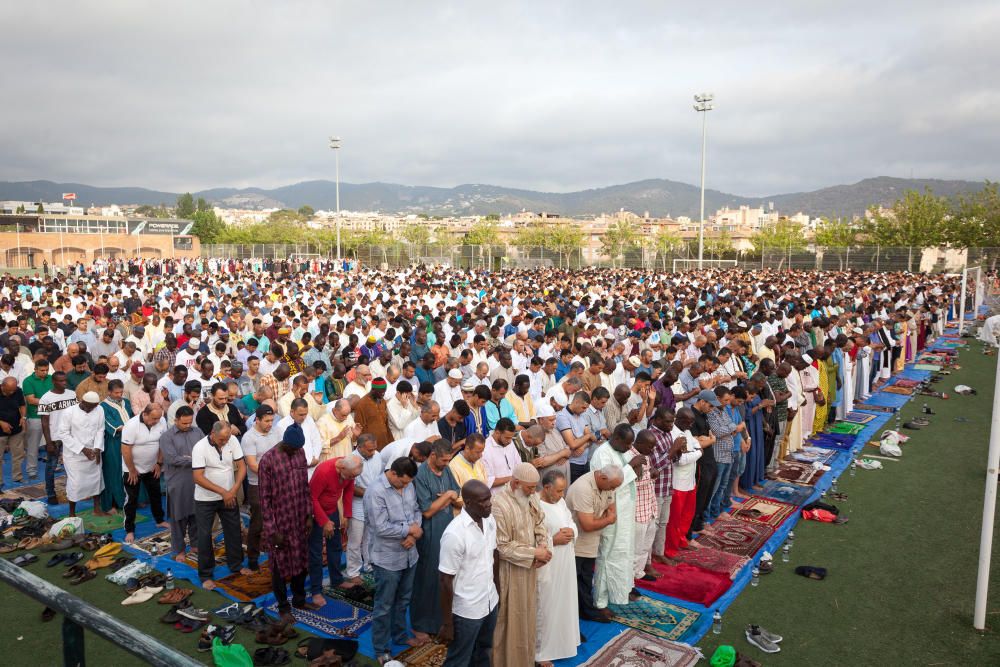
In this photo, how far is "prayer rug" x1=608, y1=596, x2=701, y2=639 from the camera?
5.25 m

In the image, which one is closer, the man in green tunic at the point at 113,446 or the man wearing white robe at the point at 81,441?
the man wearing white robe at the point at 81,441

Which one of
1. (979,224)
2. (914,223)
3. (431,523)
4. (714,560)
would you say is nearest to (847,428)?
(714,560)

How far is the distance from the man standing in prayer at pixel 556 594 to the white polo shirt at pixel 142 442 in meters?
4.13

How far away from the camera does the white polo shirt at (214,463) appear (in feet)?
18.4

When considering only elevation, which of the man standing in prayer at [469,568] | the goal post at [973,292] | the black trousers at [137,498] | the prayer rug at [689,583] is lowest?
the prayer rug at [689,583]

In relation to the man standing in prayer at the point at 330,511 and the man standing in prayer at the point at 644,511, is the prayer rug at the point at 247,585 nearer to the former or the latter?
the man standing in prayer at the point at 330,511

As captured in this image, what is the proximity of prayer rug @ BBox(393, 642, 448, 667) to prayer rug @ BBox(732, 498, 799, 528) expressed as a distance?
13.2 ft

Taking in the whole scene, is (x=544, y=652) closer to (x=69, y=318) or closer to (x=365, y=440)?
(x=365, y=440)

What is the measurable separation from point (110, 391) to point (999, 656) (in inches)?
330

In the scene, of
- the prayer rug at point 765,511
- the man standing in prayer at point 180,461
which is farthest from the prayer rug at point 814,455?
the man standing in prayer at point 180,461

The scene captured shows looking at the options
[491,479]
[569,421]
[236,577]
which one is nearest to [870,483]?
[569,421]

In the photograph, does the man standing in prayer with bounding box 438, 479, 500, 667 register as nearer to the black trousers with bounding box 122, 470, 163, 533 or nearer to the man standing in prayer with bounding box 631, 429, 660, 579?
the man standing in prayer with bounding box 631, 429, 660, 579

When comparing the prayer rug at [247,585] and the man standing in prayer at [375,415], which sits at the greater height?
the man standing in prayer at [375,415]

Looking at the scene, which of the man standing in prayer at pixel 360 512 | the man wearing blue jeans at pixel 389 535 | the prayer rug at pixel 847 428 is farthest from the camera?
the prayer rug at pixel 847 428
